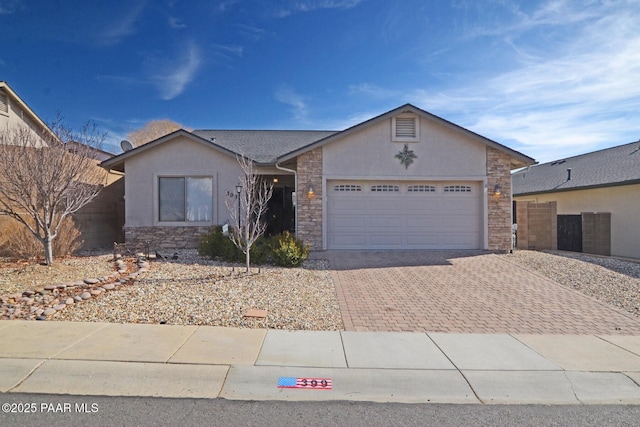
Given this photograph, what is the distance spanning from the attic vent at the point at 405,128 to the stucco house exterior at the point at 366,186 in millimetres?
34

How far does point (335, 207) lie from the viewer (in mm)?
11945

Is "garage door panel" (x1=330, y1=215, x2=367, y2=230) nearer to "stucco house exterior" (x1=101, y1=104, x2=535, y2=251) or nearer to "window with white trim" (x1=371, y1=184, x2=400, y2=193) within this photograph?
"stucco house exterior" (x1=101, y1=104, x2=535, y2=251)

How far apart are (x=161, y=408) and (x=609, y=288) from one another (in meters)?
8.89

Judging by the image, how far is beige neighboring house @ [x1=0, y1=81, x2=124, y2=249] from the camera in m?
11.9

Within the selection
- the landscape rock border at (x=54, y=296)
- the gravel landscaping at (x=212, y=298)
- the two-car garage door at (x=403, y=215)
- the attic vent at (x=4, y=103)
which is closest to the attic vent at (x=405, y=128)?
the two-car garage door at (x=403, y=215)

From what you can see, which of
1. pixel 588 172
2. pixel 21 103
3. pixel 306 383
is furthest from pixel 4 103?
pixel 588 172

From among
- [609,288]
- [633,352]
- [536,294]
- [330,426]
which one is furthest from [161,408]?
[609,288]

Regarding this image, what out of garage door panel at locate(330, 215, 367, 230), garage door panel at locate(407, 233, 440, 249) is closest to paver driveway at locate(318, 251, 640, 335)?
garage door panel at locate(407, 233, 440, 249)

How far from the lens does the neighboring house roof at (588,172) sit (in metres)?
14.0

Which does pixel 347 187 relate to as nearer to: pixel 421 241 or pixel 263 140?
pixel 421 241

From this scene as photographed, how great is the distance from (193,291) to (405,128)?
876 cm

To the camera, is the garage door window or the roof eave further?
the garage door window

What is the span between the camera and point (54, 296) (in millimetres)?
6109

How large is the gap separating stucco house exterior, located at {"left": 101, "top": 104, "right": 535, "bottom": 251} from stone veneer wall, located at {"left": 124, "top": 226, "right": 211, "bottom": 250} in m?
0.04
